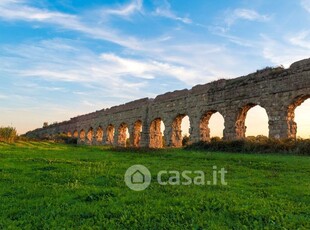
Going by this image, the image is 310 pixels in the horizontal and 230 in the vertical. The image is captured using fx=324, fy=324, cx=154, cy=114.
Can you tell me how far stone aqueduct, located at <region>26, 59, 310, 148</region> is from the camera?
18578 millimetres

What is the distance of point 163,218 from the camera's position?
4824 mm

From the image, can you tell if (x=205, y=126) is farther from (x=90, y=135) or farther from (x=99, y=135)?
(x=90, y=135)

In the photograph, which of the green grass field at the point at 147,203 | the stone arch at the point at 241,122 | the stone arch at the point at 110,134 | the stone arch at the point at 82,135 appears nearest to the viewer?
the green grass field at the point at 147,203

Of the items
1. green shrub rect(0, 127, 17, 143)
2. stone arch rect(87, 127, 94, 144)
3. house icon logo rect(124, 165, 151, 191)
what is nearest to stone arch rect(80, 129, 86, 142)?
stone arch rect(87, 127, 94, 144)

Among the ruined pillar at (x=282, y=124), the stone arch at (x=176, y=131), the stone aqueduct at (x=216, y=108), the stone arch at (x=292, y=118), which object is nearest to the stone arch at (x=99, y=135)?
the stone aqueduct at (x=216, y=108)

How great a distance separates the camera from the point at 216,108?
23.7 m

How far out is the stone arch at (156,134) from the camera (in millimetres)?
31766

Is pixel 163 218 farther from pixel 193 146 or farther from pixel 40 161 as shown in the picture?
pixel 193 146

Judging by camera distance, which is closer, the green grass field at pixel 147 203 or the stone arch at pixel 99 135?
the green grass field at pixel 147 203

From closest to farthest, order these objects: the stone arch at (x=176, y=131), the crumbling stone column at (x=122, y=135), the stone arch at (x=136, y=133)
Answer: the stone arch at (x=176, y=131)
the stone arch at (x=136, y=133)
the crumbling stone column at (x=122, y=135)

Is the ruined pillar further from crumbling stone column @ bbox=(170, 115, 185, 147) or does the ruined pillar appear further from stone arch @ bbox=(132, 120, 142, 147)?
stone arch @ bbox=(132, 120, 142, 147)

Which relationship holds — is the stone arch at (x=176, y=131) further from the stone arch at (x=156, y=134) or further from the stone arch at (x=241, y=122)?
the stone arch at (x=241, y=122)

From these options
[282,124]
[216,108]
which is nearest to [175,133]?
[216,108]

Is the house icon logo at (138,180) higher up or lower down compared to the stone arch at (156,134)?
lower down
